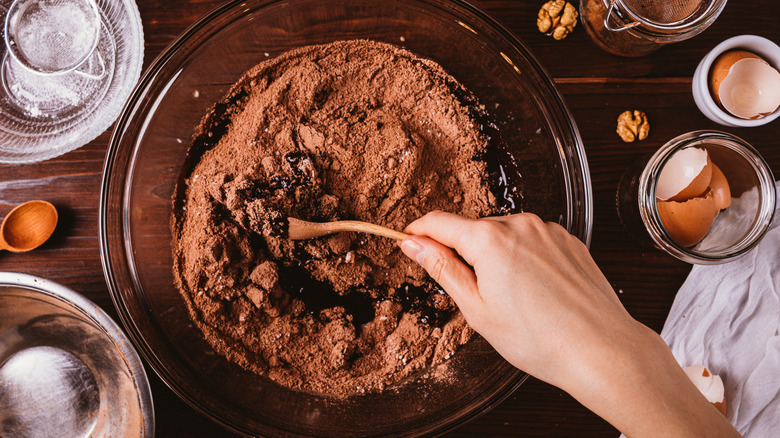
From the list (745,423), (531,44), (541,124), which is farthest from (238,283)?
(745,423)

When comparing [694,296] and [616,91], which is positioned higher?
[616,91]

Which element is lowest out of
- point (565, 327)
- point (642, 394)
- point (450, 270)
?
point (642, 394)

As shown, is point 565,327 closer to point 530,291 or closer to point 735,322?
point 530,291

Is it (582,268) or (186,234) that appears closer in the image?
Result: (582,268)

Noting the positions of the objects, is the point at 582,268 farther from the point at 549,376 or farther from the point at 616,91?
the point at 616,91

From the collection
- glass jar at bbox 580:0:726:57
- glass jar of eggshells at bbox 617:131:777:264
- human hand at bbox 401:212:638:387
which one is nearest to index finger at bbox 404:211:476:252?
human hand at bbox 401:212:638:387

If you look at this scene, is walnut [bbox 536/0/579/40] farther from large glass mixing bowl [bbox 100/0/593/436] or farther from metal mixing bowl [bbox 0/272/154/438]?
metal mixing bowl [bbox 0/272/154/438]

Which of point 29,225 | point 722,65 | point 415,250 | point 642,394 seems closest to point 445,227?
point 415,250
